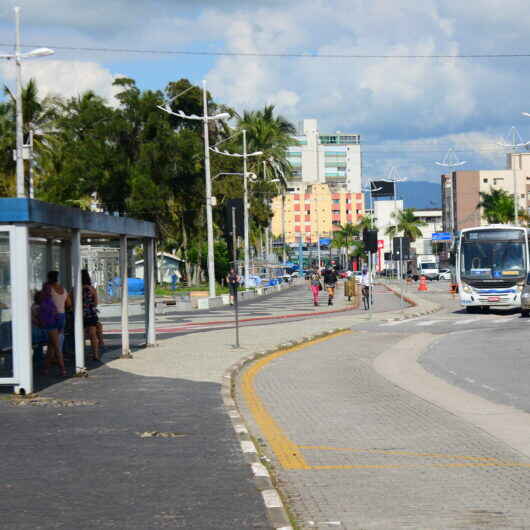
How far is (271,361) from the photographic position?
19859 millimetres

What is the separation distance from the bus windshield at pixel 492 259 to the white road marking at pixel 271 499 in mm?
32185

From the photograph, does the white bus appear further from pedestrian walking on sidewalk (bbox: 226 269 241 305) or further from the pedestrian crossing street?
pedestrian walking on sidewalk (bbox: 226 269 241 305)

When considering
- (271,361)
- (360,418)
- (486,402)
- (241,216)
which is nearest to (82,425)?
(360,418)

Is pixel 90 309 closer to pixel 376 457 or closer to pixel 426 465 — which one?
pixel 376 457

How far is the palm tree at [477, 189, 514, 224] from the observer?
117 meters

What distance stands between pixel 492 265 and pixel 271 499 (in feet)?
107

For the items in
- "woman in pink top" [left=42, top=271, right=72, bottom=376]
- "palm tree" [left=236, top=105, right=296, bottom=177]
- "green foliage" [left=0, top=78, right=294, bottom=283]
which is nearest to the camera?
"woman in pink top" [left=42, top=271, right=72, bottom=376]

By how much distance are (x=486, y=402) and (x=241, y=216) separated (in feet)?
31.7

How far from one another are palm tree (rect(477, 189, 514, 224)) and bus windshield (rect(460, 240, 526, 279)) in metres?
79.6

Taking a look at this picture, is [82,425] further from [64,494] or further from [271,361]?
[271,361]

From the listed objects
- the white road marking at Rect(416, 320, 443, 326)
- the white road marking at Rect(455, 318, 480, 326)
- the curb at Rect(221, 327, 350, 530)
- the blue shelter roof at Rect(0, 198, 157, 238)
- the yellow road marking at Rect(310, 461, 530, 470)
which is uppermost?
the blue shelter roof at Rect(0, 198, 157, 238)

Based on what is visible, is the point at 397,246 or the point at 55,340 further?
the point at 397,246

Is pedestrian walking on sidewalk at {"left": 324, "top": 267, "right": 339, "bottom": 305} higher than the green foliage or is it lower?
lower

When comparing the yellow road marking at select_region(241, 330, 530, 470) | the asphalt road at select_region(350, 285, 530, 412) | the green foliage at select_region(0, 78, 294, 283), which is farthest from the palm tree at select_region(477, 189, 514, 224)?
the yellow road marking at select_region(241, 330, 530, 470)
